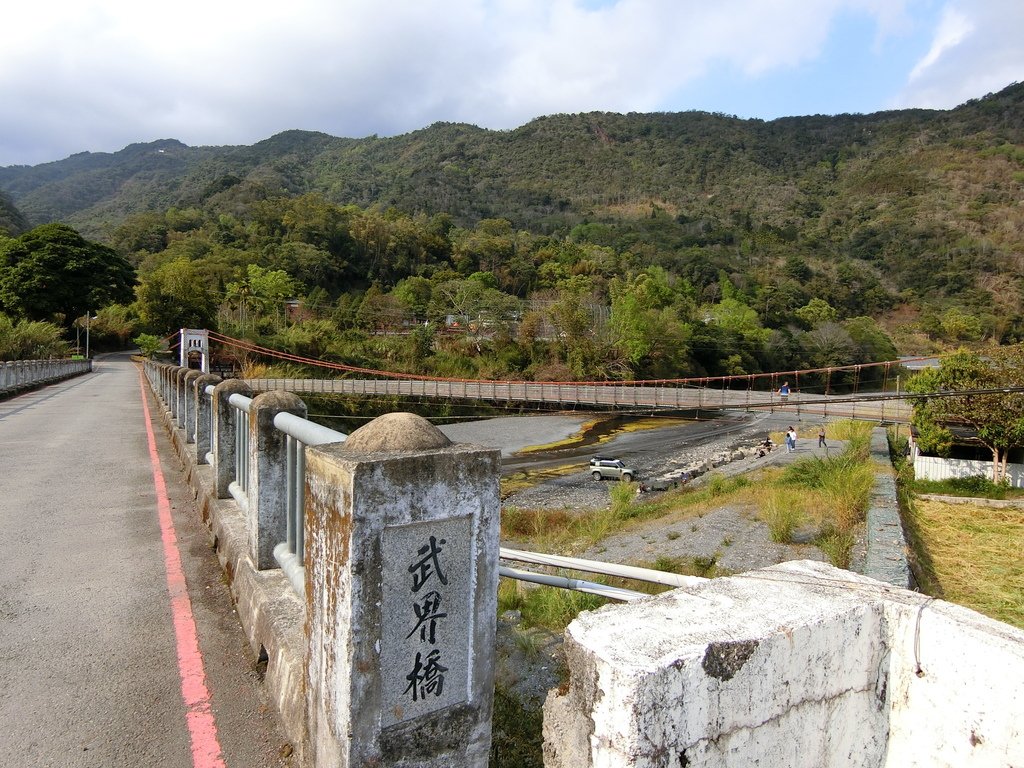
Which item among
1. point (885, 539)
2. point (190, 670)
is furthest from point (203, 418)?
point (885, 539)

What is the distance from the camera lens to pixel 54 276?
1414 inches

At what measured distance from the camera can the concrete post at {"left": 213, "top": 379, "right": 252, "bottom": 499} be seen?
12.0 feet

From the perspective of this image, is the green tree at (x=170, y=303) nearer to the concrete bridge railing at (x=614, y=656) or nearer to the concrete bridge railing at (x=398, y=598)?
the concrete bridge railing at (x=398, y=598)

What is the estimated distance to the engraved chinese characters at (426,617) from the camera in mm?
1437

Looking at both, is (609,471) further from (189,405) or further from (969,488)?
(189,405)

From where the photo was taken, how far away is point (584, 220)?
118000mm

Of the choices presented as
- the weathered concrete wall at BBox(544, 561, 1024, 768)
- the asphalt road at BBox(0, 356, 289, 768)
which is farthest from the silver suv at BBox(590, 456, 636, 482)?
the weathered concrete wall at BBox(544, 561, 1024, 768)

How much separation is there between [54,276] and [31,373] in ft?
75.0

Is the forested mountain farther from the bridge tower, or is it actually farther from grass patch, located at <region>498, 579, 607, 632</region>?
grass patch, located at <region>498, 579, 607, 632</region>

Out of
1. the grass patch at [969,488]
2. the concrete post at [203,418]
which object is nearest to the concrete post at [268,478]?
the concrete post at [203,418]

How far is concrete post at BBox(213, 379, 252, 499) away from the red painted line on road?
1.55 ft

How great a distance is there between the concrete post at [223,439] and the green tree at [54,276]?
1593 inches

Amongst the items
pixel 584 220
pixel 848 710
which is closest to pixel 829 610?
pixel 848 710

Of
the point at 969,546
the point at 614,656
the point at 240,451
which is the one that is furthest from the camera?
the point at 969,546
